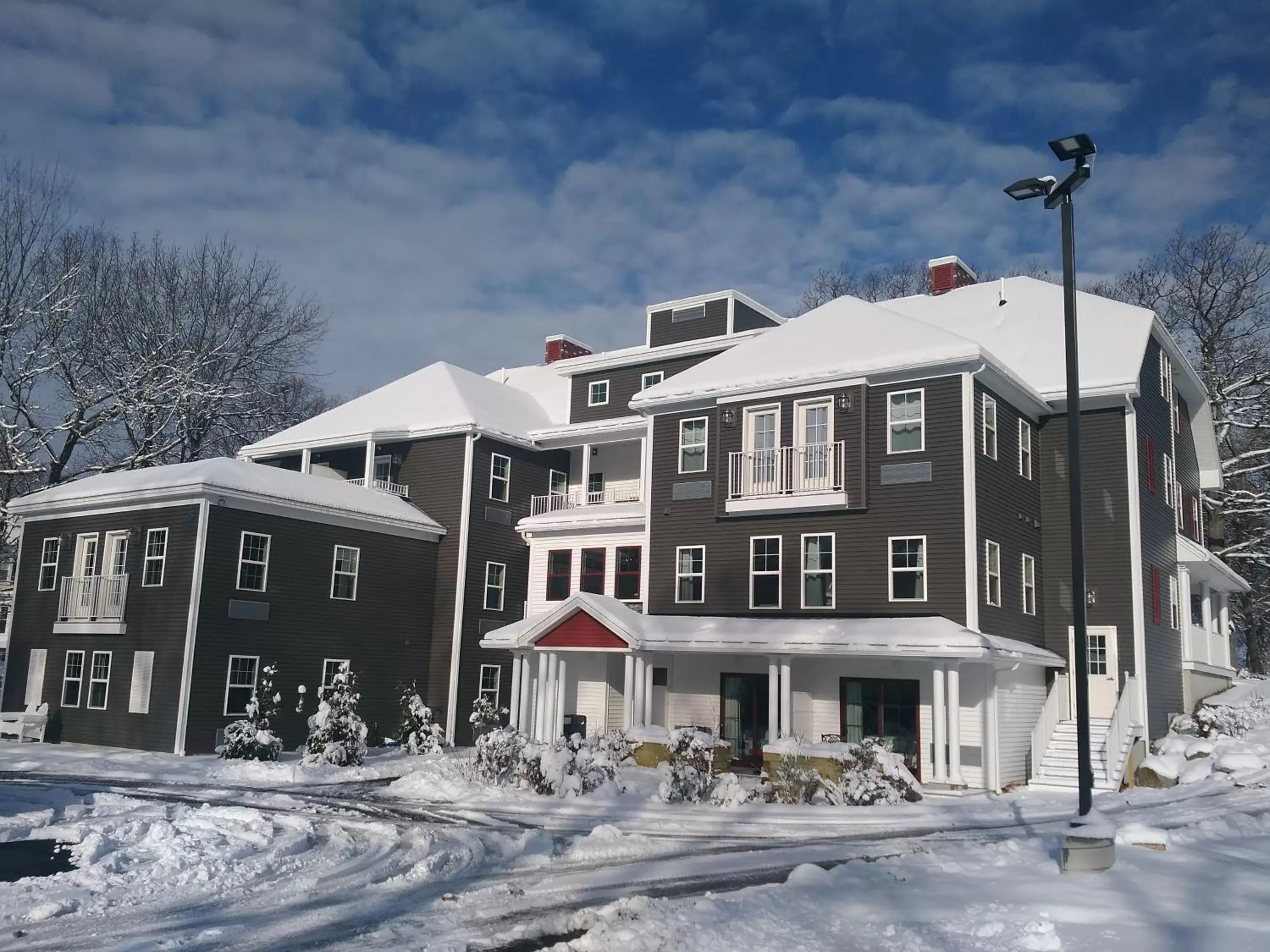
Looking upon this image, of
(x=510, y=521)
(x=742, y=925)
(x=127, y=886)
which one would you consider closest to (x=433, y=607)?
(x=510, y=521)

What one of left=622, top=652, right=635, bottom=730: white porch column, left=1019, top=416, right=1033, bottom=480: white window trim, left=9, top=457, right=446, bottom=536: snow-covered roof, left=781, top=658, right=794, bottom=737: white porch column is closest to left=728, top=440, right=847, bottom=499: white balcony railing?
left=781, top=658, right=794, bottom=737: white porch column

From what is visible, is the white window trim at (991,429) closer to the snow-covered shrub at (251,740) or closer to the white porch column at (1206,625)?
the white porch column at (1206,625)

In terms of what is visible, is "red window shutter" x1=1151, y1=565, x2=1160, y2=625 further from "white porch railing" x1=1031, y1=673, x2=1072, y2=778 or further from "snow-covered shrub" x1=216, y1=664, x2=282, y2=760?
"snow-covered shrub" x1=216, y1=664, x2=282, y2=760

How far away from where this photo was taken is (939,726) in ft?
68.4

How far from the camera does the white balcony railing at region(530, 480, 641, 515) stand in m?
32.6

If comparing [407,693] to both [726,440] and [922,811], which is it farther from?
[922,811]

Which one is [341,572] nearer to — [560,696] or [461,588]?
[461,588]

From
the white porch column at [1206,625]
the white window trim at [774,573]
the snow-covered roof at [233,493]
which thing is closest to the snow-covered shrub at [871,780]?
the white window trim at [774,573]

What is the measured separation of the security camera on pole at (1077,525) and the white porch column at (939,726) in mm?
8790

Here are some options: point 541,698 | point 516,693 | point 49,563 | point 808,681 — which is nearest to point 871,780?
point 808,681

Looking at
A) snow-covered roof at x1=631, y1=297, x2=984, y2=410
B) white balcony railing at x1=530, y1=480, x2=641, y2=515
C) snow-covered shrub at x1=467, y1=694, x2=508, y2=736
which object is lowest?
snow-covered shrub at x1=467, y1=694, x2=508, y2=736

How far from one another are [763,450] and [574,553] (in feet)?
25.5

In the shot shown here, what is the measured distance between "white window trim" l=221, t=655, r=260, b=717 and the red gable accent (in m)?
6.89

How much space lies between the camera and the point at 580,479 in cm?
3434
